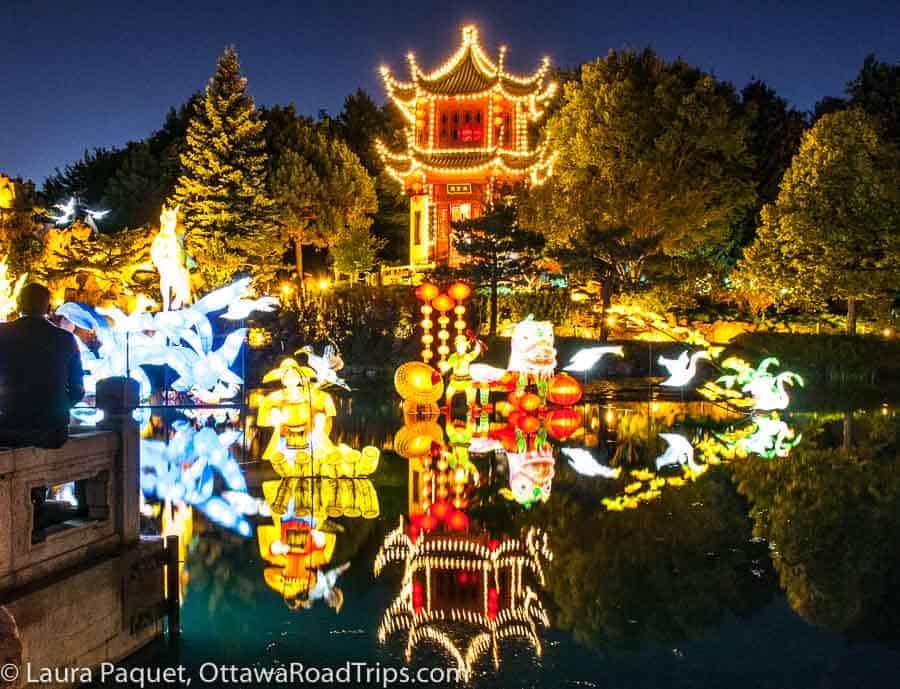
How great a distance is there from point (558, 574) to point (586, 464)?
573 cm

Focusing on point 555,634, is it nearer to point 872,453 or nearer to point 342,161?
point 872,453

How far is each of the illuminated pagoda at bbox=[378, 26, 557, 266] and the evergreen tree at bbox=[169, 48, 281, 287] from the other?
5.34m

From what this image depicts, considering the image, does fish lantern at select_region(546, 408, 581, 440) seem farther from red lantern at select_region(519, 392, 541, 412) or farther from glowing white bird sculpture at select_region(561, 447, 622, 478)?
glowing white bird sculpture at select_region(561, 447, 622, 478)

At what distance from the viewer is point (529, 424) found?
62.2 feet

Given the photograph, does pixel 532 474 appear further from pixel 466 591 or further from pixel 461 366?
pixel 461 366

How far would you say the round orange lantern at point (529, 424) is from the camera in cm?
1833

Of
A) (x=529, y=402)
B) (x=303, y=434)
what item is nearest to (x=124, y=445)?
(x=303, y=434)

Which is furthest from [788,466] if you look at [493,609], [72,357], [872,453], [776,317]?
[776,317]

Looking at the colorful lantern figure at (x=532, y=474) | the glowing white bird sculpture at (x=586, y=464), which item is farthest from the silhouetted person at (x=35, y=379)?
the glowing white bird sculpture at (x=586, y=464)

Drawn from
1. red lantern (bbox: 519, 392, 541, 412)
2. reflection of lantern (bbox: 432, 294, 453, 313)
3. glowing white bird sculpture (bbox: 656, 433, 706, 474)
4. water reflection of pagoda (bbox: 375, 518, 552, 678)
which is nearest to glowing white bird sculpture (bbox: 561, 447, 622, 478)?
glowing white bird sculpture (bbox: 656, 433, 706, 474)

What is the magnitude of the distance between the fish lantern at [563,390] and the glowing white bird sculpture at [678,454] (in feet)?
11.5

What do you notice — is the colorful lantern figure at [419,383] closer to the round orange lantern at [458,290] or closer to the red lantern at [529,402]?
the round orange lantern at [458,290]

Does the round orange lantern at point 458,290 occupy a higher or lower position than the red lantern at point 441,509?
higher

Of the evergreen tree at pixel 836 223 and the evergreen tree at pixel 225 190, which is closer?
the evergreen tree at pixel 836 223
